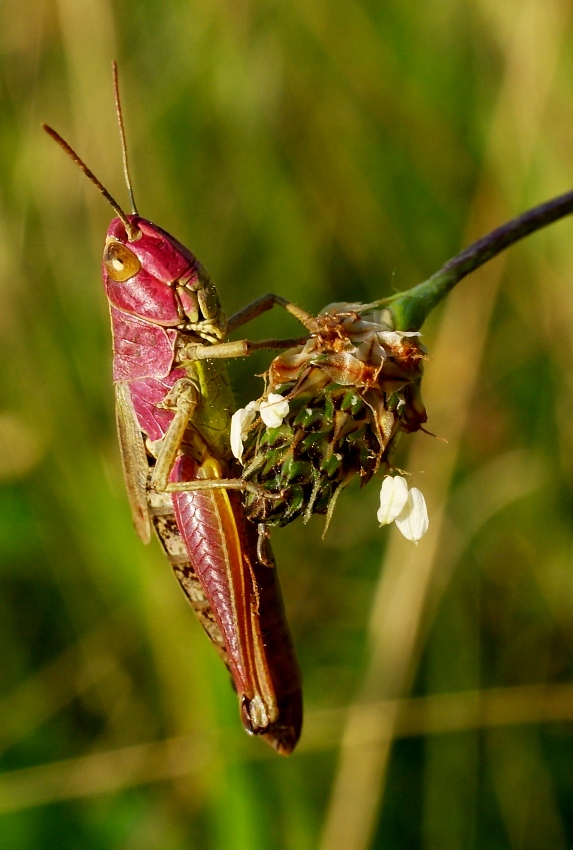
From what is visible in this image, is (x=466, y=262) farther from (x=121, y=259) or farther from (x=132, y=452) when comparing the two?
(x=132, y=452)

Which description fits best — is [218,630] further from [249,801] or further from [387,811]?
[387,811]

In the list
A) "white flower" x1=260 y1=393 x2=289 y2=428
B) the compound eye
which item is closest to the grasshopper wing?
the compound eye

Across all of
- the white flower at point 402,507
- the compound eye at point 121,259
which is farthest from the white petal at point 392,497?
the compound eye at point 121,259

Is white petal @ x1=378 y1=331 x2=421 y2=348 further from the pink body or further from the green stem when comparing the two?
Result: the pink body

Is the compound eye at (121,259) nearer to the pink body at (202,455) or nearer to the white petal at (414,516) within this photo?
the pink body at (202,455)

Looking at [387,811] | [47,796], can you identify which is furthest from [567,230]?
[47,796]

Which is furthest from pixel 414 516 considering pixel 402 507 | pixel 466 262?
pixel 466 262
